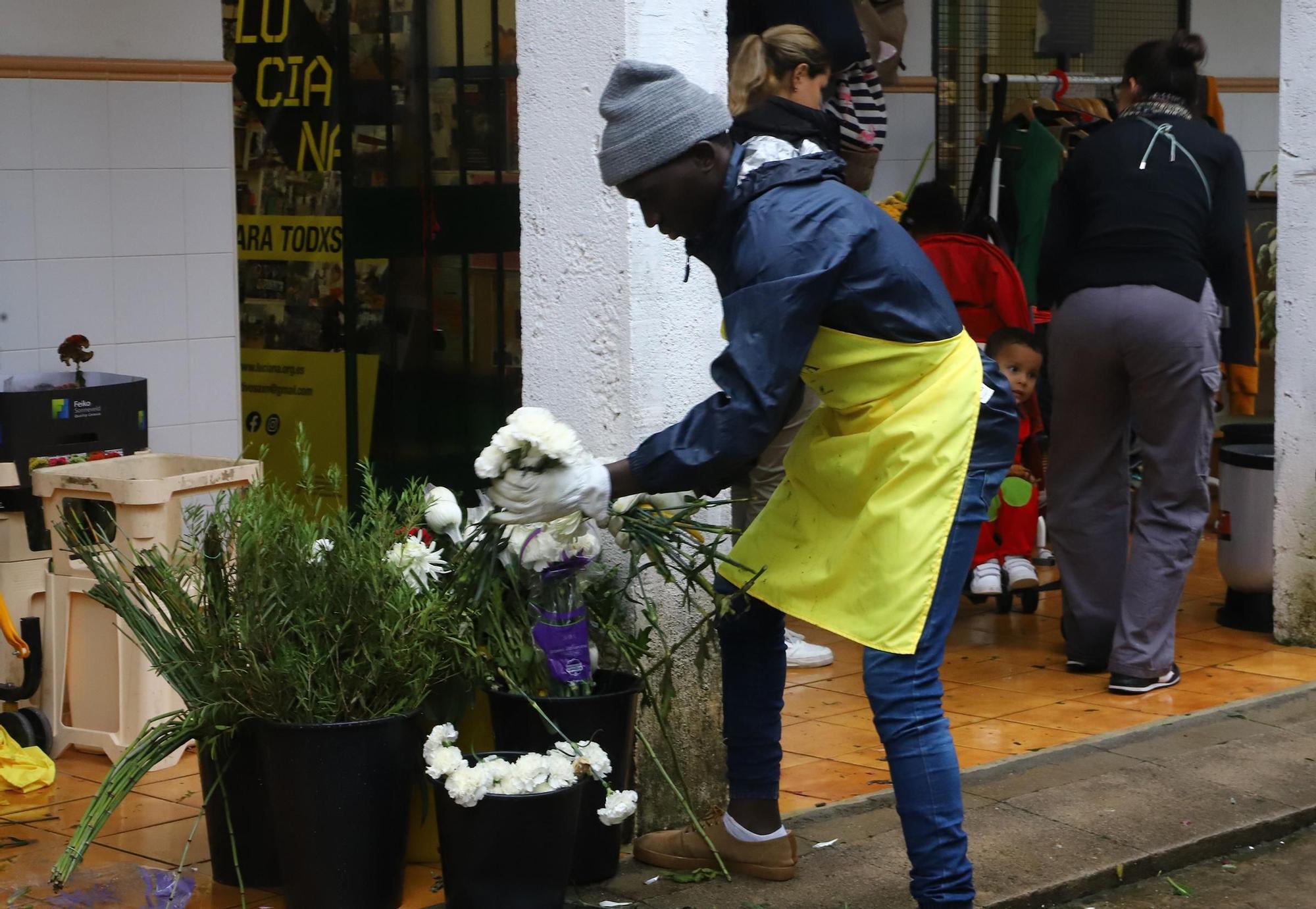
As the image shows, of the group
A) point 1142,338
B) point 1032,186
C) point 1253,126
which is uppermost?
point 1253,126

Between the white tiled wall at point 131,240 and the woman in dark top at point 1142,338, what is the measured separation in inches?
108

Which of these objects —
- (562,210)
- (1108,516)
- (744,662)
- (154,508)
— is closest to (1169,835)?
(744,662)

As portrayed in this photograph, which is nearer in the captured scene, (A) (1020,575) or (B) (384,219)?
(A) (1020,575)

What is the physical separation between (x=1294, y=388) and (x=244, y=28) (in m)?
4.28

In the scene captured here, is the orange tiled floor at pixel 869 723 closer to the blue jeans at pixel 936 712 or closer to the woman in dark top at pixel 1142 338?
the woman in dark top at pixel 1142 338

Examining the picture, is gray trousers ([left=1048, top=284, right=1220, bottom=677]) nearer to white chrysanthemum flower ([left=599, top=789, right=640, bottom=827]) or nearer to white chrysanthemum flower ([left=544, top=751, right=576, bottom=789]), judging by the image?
white chrysanthemum flower ([left=599, top=789, right=640, bottom=827])

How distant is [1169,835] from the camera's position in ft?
14.3

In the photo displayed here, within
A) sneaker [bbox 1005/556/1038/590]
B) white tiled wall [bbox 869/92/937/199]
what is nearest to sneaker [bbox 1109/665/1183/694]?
sneaker [bbox 1005/556/1038/590]

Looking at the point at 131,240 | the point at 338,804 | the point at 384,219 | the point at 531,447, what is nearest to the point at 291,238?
the point at 384,219

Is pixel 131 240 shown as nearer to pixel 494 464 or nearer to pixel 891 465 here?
pixel 494 464

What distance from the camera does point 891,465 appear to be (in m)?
3.53

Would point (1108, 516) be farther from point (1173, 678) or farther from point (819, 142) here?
point (819, 142)

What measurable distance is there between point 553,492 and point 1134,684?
9.78ft

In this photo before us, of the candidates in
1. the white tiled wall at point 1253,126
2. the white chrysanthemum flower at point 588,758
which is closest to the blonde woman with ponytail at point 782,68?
the white chrysanthemum flower at point 588,758
